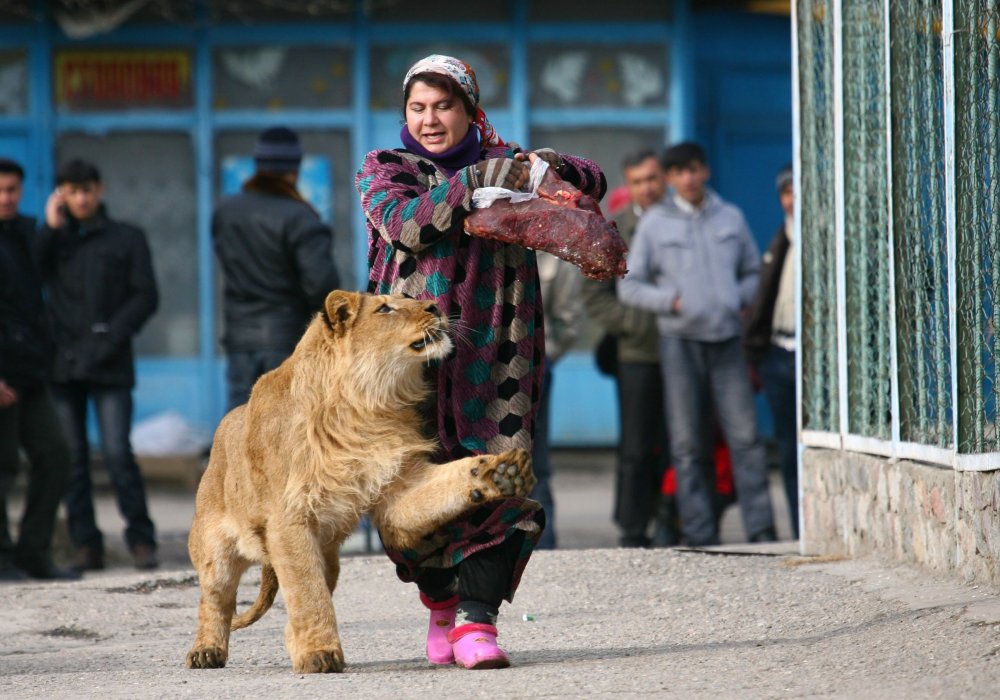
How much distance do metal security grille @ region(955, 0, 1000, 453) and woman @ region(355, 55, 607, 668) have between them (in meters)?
1.65

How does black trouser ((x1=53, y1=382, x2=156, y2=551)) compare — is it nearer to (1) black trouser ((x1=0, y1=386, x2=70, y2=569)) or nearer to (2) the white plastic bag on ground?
(1) black trouser ((x1=0, y1=386, x2=70, y2=569))

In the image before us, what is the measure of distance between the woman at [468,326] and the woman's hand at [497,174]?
0.11 meters

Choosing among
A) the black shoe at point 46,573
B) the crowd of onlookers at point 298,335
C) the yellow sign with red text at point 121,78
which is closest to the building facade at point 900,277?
the crowd of onlookers at point 298,335

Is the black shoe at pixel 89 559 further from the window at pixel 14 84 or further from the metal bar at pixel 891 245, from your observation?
the window at pixel 14 84

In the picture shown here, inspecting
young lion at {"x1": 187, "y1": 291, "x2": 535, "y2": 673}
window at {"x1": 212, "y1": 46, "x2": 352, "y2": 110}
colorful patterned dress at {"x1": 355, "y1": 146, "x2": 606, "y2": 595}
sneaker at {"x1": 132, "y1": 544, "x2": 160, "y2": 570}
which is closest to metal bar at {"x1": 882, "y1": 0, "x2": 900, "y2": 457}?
colorful patterned dress at {"x1": 355, "y1": 146, "x2": 606, "y2": 595}

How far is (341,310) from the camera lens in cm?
484

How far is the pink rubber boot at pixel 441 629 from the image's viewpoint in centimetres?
508

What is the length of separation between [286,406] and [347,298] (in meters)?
0.39

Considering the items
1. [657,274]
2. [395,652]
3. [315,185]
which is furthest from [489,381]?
[315,185]

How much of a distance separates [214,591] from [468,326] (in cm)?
121

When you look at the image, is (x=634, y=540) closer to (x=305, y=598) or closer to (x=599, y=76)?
(x=305, y=598)

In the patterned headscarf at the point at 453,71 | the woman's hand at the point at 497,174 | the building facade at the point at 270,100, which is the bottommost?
the woman's hand at the point at 497,174

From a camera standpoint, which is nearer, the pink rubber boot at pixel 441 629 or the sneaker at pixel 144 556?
the pink rubber boot at pixel 441 629

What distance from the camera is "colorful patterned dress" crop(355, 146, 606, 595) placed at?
4.84 m
